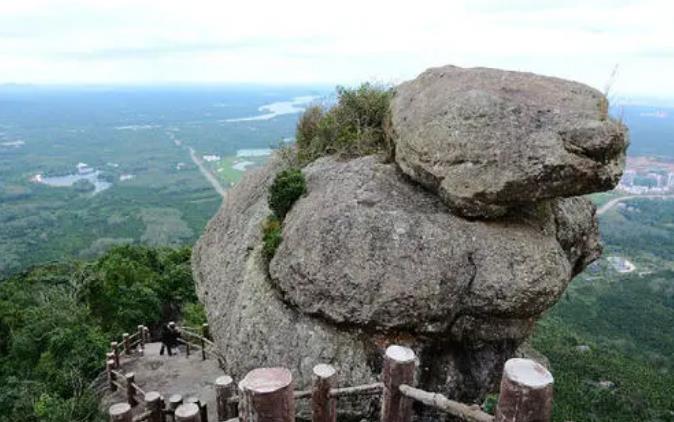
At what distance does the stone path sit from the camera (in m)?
11.7

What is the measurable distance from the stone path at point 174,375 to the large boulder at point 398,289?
3.77 m

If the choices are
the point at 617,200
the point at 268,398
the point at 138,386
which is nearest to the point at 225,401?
the point at 268,398

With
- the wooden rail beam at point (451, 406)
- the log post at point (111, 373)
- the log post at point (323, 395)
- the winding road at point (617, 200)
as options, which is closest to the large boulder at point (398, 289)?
the log post at point (323, 395)

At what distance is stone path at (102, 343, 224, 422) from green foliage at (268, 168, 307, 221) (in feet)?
15.5

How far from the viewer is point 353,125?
1104 centimetres

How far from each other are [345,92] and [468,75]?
3125mm

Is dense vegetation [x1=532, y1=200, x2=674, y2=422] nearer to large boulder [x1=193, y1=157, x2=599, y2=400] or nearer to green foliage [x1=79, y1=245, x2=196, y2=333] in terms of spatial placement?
green foliage [x1=79, y1=245, x2=196, y2=333]

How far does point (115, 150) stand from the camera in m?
163

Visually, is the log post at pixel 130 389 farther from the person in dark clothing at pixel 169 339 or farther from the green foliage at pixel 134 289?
the green foliage at pixel 134 289

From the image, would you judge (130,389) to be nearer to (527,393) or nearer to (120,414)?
(120,414)

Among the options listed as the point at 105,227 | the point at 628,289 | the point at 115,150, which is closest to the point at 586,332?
the point at 628,289

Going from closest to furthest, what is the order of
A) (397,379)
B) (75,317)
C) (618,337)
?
1. (397,379)
2. (75,317)
3. (618,337)

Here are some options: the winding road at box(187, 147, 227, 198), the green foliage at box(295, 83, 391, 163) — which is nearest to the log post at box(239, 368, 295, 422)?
the green foliage at box(295, 83, 391, 163)

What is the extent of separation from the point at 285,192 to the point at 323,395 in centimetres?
487
